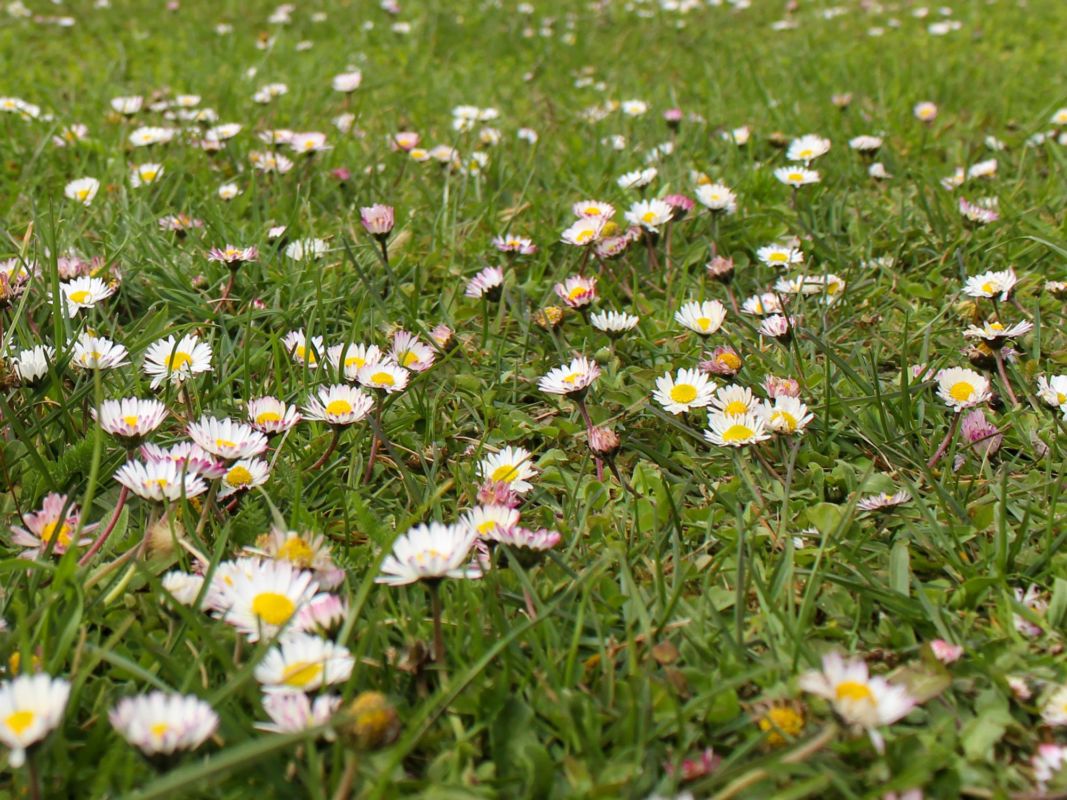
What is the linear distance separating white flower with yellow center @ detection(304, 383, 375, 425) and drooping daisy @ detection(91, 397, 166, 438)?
0.71 ft

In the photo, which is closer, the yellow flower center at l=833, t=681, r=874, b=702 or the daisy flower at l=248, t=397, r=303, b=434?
the yellow flower center at l=833, t=681, r=874, b=702

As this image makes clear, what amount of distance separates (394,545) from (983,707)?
687mm

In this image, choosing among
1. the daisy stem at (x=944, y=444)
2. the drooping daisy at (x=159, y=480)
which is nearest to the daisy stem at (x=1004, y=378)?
the daisy stem at (x=944, y=444)

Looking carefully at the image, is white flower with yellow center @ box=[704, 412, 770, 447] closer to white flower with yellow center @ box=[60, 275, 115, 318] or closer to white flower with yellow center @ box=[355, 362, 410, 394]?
white flower with yellow center @ box=[355, 362, 410, 394]

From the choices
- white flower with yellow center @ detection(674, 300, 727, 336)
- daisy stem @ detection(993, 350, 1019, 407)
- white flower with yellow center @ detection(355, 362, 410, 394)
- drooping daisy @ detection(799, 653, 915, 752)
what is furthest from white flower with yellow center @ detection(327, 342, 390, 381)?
daisy stem @ detection(993, 350, 1019, 407)

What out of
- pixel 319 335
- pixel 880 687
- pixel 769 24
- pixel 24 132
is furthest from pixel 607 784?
pixel 769 24

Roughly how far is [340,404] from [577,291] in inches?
22.8

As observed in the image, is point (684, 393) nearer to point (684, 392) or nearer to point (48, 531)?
point (684, 392)

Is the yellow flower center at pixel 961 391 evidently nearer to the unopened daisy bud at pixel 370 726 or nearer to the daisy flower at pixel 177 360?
the unopened daisy bud at pixel 370 726

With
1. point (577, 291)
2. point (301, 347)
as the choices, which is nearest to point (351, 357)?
point (301, 347)

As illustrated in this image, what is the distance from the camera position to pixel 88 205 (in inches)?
90.0

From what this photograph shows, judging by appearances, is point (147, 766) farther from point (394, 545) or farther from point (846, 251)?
point (846, 251)

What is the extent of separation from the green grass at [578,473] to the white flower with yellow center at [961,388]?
0.21 ft

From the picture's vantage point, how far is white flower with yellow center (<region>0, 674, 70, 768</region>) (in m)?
0.86
